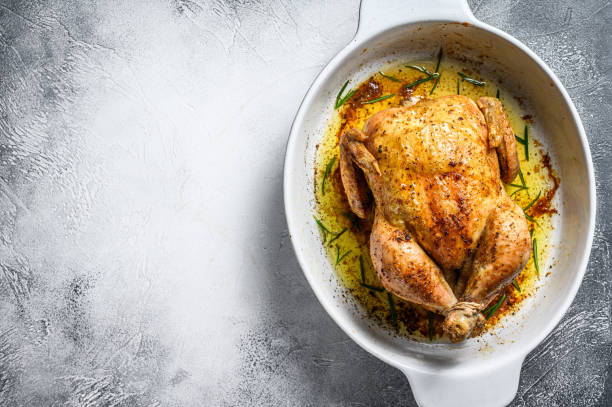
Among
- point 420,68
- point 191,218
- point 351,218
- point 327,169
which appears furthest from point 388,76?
point 191,218

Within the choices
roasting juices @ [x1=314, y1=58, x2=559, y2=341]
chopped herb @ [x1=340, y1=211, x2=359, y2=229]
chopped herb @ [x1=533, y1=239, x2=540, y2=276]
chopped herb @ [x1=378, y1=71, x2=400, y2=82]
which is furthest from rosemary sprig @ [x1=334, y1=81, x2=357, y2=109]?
chopped herb @ [x1=533, y1=239, x2=540, y2=276]

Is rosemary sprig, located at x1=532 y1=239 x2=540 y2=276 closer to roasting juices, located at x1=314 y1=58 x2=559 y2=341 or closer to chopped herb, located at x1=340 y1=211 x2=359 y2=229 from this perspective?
roasting juices, located at x1=314 y1=58 x2=559 y2=341

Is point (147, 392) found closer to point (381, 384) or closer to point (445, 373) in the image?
point (381, 384)

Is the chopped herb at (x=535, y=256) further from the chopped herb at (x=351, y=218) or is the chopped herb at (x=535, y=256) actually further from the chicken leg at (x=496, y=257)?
the chopped herb at (x=351, y=218)

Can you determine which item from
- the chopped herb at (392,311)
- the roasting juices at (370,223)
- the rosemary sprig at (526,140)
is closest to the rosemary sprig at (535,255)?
the roasting juices at (370,223)

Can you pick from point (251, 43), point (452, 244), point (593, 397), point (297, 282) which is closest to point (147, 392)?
point (297, 282)

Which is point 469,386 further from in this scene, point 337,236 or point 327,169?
point 327,169
